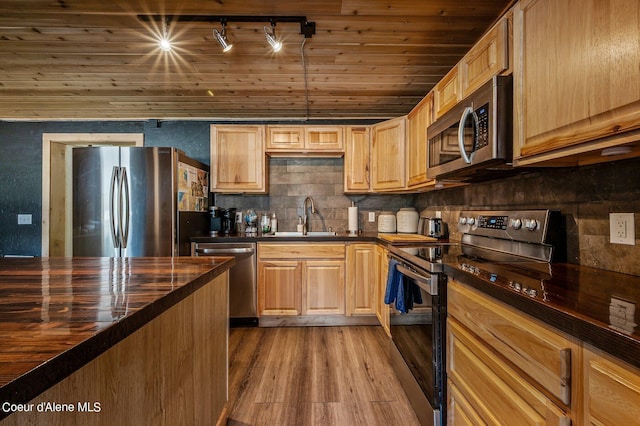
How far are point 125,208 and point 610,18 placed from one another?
10.6 feet

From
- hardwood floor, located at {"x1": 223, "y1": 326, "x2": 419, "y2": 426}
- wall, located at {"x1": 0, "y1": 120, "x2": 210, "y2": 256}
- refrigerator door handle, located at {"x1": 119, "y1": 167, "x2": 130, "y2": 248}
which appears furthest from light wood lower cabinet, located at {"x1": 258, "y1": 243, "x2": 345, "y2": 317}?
wall, located at {"x1": 0, "y1": 120, "x2": 210, "y2": 256}

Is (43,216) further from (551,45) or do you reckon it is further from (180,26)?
(551,45)

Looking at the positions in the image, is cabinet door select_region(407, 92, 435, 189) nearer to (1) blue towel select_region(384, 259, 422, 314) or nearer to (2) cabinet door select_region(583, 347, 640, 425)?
(1) blue towel select_region(384, 259, 422, 314)

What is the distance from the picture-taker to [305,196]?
3.58m

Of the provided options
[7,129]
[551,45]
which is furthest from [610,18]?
[7,129]

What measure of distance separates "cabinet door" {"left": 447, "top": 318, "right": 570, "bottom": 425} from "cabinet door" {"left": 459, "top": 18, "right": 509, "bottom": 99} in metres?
1.20

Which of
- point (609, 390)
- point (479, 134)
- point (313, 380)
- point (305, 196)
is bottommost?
point (313, 380)

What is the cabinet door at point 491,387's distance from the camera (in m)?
0.81

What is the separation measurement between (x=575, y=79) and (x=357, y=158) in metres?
2.33

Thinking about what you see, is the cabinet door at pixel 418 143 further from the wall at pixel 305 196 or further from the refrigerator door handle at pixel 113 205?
the refrigerator door handle at pixel 113 205

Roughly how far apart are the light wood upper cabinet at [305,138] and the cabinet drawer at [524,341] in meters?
2.37

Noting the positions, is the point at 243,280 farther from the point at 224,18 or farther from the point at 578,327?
the point at 578,327

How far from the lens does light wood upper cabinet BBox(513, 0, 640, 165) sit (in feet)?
2.70

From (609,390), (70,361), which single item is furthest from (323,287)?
(70,361)
